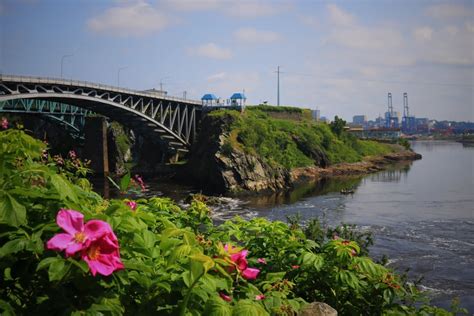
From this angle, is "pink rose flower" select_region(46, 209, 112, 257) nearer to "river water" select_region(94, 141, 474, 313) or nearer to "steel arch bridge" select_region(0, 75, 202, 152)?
"river water" select_region(94, 141, 474, 313)

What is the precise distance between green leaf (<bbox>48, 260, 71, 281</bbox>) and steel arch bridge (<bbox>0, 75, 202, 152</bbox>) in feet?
113

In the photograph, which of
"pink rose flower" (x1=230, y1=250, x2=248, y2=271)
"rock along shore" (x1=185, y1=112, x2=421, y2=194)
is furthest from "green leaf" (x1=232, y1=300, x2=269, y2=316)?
"rock along shore" (x1=185, y1=112, x2=421, y2=194)

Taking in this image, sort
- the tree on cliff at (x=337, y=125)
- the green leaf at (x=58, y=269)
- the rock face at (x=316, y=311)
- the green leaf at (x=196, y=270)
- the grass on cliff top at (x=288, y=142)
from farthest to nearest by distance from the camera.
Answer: the tree on cliff at (x=337, y=125) < the grass on cliff top at (x=288, y=142) < the rock face at (x=316, y=311) < the green leaf at (x=196, y=270) < the green leaf at (x=58, y=269)

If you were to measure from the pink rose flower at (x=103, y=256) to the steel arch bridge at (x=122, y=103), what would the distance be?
34483 millimetres

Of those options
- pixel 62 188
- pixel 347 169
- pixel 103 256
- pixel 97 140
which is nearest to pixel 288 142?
pixel 347 169

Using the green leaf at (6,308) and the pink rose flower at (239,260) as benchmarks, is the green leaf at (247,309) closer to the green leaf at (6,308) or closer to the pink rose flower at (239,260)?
the pink rose flower at (239,260)

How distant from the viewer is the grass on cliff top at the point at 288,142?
163 ft

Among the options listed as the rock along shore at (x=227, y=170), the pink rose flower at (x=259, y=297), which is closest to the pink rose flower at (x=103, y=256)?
the pink rose flower at (x=259, y=297)

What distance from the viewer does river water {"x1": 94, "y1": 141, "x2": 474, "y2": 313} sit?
699 inches

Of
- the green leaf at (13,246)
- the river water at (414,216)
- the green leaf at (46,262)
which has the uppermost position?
the green leaf at (13,246)

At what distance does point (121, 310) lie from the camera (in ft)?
7.01

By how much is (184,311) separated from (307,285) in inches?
64.2

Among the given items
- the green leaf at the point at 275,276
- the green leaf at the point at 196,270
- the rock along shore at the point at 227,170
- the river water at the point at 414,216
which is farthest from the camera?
the rock along shore at the point at 227,170

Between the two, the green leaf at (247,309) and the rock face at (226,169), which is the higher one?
the green leaf at (247,309)
